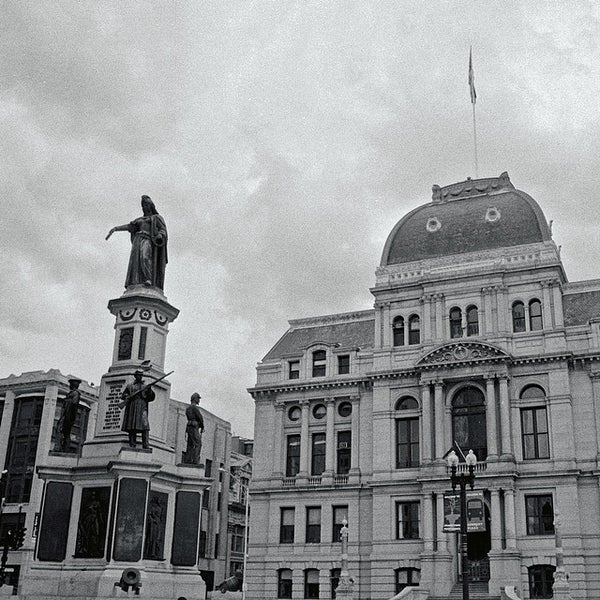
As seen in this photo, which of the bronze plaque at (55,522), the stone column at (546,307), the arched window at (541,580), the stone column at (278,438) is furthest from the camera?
the stone column at (278,438)

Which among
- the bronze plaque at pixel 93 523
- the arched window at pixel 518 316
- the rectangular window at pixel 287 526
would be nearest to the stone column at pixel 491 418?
the arched window at pixel 518 316

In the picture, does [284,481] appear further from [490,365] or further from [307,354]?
[490,365]

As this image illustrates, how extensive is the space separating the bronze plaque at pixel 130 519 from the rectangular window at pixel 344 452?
1382 inches

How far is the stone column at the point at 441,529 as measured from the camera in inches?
1898

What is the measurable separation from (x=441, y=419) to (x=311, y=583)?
45.6ft

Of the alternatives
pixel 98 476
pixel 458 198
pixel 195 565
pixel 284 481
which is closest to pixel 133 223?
pixel 98 476

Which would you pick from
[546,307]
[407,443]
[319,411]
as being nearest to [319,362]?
[319,411]

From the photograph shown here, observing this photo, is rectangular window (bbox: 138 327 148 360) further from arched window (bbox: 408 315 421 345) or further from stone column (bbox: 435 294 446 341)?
arched window (bbox: 408 315 421 345)

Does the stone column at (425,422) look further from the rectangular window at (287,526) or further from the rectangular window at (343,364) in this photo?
the rectangular window at (287,526)

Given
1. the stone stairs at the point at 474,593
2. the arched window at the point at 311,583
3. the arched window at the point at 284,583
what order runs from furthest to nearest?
the arched window at the point at 284,583, the arched window at the point at 311,583, the stone stairs at the point at 474,593

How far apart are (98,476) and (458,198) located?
4354 centimetres

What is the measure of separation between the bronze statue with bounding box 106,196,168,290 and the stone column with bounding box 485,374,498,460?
98.1 ft

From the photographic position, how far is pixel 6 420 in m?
63.7

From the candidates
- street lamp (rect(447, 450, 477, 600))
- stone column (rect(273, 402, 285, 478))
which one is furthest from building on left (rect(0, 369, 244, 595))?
street lamp (rect(447, 450, 477, 600))
